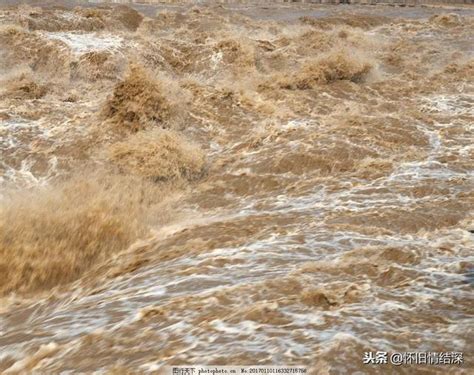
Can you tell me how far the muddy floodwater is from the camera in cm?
355

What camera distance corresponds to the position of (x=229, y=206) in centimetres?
661

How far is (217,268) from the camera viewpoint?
4645mm

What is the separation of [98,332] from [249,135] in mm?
5790

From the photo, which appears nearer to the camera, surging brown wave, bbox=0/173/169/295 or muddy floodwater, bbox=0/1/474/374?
muddy floodwater, bbox=0/1/474/374

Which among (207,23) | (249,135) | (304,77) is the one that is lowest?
(249,135)

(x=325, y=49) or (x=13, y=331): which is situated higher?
(x=325, y=49)

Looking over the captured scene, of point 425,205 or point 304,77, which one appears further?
point 304,77

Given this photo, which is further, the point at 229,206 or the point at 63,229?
the point at 229,206

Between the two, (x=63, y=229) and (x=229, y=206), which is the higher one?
(x=63, y=229)

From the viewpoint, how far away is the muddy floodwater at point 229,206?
3.55m

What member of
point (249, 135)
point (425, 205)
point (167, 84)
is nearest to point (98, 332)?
point (425, 205)

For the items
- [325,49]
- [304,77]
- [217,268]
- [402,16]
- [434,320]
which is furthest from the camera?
[402,16]

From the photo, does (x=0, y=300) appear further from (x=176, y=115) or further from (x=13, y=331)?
(x=176, y=115)

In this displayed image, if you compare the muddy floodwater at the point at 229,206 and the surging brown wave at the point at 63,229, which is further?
the surging brown wave at the point at 63,229
